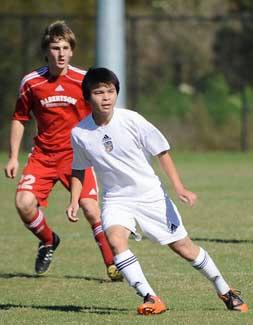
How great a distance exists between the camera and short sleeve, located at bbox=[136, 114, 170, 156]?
716cm

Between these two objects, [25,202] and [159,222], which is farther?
[25,202]

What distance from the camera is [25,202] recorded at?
921 centimetres

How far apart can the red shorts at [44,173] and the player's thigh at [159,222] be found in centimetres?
210

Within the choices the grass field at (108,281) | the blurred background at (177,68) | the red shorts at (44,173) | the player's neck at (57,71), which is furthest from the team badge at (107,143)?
the blurred background at (177,68)

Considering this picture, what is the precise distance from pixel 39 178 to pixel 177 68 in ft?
61.7

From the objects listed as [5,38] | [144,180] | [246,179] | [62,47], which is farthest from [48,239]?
[5,38]

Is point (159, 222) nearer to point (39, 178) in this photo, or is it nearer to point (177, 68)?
point (39, 178)

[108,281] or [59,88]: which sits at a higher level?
[59,88]

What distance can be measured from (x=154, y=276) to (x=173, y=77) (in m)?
18.7

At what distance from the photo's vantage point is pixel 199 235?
11547 mm

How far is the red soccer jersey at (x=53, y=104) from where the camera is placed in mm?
9297

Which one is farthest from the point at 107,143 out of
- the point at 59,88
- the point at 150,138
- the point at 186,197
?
the point at 59,88

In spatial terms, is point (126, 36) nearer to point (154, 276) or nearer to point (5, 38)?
point (5, 38)

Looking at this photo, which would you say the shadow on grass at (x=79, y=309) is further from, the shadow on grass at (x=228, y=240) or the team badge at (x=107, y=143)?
the shadow on grass at (x=228, y=240)
